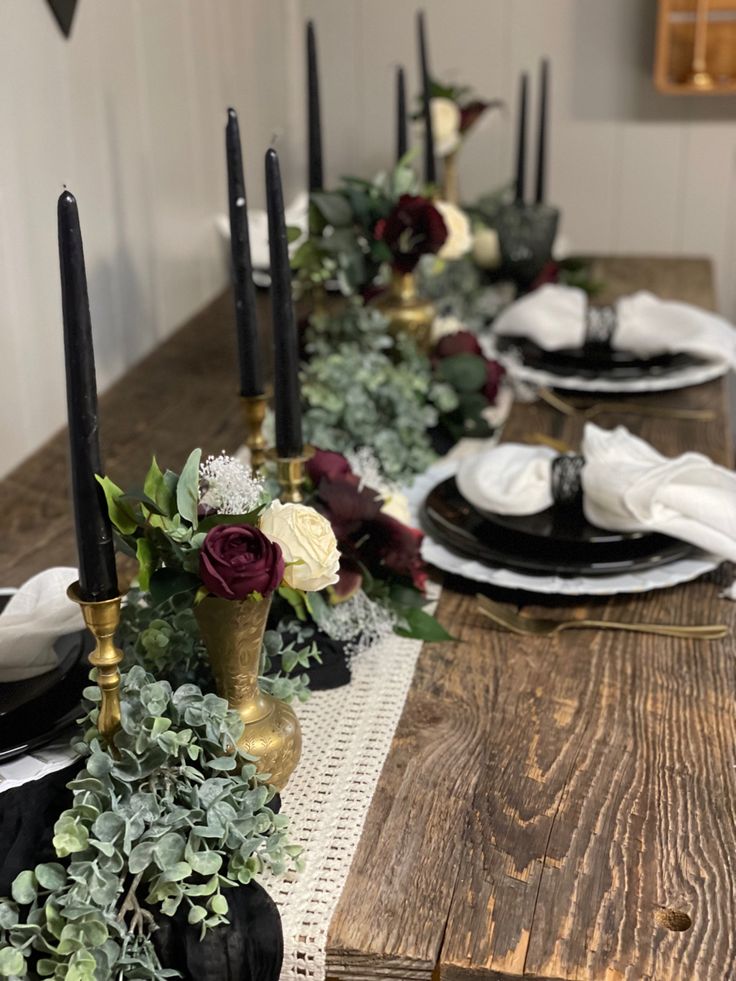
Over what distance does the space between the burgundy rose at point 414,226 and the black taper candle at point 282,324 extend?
0.52 metres

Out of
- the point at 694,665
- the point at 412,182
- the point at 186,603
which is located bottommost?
the point at 694,665

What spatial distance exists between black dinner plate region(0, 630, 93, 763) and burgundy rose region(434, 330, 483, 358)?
2.43ft

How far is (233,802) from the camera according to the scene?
64 centimetres

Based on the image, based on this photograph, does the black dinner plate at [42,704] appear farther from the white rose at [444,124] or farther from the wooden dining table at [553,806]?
the white rose at [444,124]

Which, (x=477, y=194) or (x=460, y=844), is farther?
(x=477, y=194)

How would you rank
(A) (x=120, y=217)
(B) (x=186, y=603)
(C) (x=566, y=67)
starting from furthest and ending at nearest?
(C) (x=566, y=67), (A) (x=120, y=217), (B) (x=186, y=603)

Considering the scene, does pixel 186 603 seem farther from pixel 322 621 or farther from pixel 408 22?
pixel 408 22

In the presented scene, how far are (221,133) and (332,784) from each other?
1562 millimetres

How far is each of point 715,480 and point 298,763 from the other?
0.46 m

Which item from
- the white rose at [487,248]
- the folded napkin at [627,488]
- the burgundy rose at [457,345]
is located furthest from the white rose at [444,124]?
the folded napkin at [627,488]

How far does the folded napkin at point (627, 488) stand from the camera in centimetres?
98

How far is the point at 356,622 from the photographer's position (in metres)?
0.90

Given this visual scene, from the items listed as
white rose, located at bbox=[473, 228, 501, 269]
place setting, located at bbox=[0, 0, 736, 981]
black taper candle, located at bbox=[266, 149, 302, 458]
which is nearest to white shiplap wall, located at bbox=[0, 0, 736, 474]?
place setting, located at bbox=[0, 0, 736, 981]

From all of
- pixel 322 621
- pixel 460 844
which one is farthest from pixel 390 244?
pixel 460 844
